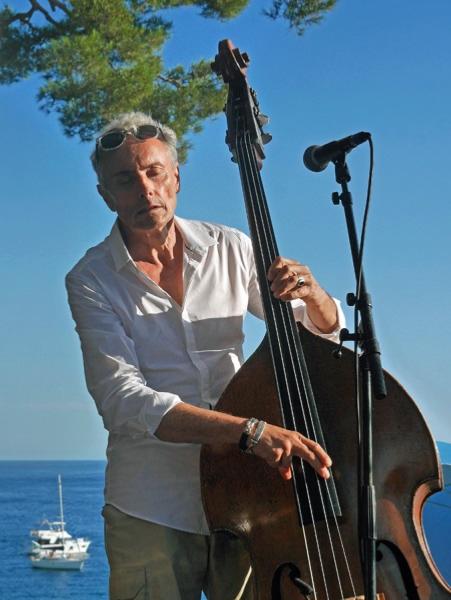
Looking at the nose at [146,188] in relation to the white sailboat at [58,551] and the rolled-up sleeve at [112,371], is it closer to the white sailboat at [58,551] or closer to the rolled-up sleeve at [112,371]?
the rolled-up sleeve at [112,371]

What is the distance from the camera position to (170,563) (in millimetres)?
2000

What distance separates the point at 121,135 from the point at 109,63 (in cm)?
440

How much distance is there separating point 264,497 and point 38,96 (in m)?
4.89

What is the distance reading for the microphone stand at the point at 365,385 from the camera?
1.62 metres

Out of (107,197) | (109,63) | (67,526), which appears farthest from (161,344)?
(67,526)

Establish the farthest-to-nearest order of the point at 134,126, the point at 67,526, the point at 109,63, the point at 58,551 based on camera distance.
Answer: the point at 67,526 < the point at 58,551 < the point at 109,63 < the point at 134,126

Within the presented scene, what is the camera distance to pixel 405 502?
1.80 metres

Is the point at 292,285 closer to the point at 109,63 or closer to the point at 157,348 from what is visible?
the point at 157,348

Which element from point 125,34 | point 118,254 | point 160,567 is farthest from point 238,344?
point 125,34

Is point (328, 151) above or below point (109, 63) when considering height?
below

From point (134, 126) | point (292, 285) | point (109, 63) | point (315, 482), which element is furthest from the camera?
point (109, 63)

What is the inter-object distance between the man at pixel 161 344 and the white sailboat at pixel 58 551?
74.4 ft

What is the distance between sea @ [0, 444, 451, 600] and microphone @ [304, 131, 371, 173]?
111 cm

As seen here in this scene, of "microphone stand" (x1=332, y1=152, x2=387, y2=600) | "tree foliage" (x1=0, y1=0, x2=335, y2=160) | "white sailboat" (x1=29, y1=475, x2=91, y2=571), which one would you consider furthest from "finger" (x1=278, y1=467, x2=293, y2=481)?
"white sailboat" (x1=29, y1=475, x2=91, y2=571)
